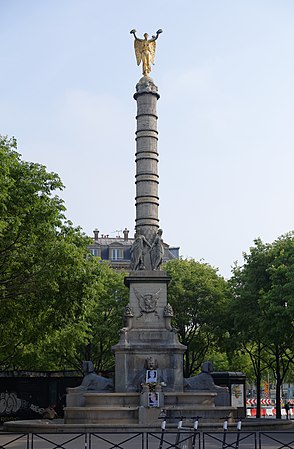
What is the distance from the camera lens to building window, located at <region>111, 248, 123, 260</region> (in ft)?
254

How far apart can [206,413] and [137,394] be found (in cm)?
297

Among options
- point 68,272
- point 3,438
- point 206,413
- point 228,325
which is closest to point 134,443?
point 3,438

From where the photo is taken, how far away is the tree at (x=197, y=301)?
43312 mm

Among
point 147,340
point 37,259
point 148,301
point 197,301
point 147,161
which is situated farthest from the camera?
point 197,301

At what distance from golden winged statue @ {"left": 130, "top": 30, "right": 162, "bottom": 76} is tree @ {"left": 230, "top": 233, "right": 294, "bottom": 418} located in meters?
12.5

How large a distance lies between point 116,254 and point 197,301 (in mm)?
34955

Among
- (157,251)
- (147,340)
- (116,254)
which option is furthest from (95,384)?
(116,254)

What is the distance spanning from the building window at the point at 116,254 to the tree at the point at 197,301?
1287 inches

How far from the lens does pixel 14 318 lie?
27984mm

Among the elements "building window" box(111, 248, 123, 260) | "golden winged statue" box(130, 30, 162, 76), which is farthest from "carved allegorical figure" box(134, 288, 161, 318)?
"building window" box(111, 248, 123, 260)

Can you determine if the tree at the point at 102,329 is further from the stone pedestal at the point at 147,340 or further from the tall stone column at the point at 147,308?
the stone pedestal at the point at 147,340

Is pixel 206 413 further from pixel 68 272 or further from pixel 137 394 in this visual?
pixel 68 272

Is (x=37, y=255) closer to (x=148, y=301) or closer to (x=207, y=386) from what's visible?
(x=148, y=301)

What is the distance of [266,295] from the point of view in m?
34.7
